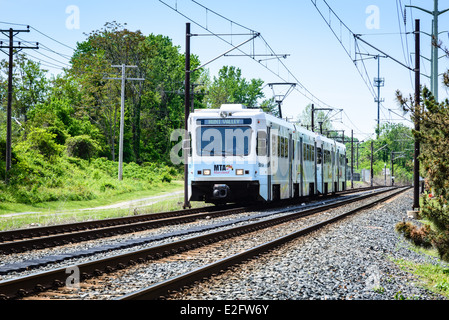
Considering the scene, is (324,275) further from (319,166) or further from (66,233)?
(319,166)

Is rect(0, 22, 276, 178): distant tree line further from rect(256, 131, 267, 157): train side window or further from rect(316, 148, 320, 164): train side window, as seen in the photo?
rect(256, 131, 267, 157): train side window

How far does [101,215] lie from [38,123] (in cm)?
2908

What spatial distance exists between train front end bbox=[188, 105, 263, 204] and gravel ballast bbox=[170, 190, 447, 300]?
7667 mm

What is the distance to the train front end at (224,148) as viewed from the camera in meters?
20.6

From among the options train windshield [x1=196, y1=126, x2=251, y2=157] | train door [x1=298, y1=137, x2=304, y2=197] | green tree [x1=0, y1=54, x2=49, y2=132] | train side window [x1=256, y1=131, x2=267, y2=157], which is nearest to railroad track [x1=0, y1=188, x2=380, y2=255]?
train windshield [x1=196, y1=126, x2=251, y2=157]

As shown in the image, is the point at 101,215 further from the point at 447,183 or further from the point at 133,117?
the point at 133,117

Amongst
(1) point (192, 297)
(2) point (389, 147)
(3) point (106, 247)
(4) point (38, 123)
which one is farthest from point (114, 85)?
(2) point (389, 147)

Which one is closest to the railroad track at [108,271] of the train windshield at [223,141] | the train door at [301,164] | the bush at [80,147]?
the train windshield at [223,141]

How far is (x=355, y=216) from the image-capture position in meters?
20.0

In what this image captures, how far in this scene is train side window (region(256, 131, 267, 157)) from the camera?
20.7 metres

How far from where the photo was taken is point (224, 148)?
20.8m

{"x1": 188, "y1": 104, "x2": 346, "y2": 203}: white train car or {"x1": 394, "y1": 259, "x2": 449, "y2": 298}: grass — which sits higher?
{"x1": 188, "y1": 104, "x2": 346, "y2": 203}: white train car

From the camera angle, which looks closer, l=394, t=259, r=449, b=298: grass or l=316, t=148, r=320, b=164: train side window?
l=394, t=259, r=449, b=298: grass

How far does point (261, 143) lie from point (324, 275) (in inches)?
490
